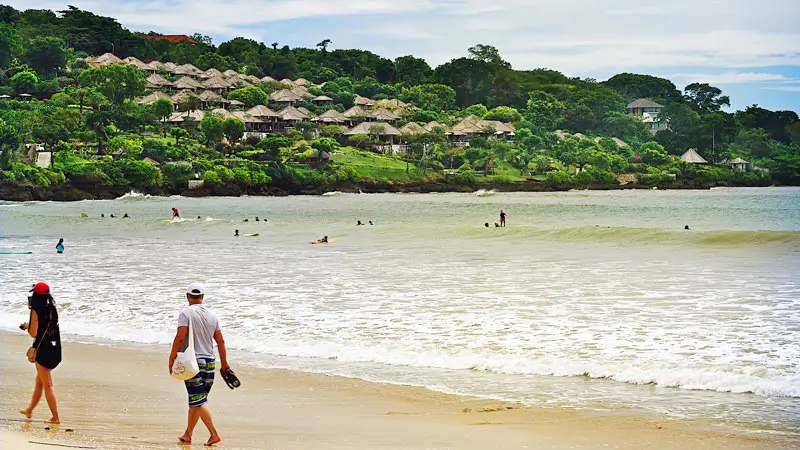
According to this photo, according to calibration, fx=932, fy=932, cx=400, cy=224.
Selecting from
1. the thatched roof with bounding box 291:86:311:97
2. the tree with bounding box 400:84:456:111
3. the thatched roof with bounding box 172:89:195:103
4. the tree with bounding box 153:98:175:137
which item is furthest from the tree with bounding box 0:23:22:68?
the tree with bounding box 400:84:456:111

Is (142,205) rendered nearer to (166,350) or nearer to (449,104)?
(166,350)

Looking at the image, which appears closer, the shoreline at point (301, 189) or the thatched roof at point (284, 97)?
the shoreline at point (301, 189)

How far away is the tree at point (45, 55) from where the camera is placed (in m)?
109

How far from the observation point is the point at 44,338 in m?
7.62

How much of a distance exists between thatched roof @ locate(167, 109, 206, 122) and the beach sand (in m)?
89.8

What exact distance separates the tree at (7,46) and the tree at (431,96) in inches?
2025

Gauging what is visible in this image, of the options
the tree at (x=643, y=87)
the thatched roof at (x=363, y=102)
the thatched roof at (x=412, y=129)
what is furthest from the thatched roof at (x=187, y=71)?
the tree at (x=643, y=87)

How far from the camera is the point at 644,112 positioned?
14700cm

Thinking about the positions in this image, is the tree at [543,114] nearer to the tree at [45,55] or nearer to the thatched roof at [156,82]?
the thatched roof at [156,82]

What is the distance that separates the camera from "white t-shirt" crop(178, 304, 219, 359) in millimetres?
6914

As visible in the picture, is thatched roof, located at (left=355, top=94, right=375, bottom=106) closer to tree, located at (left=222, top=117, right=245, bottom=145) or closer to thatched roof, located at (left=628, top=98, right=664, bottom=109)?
tree, located at (left=222, top=117, right=245, bottom=145)

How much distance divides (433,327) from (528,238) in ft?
69.7

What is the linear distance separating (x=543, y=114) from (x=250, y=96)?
4148 centimetres

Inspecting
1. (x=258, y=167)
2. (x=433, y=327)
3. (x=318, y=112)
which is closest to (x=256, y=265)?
(x=433, y=327)
